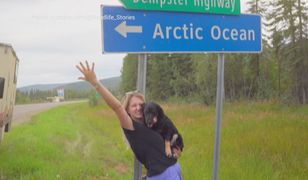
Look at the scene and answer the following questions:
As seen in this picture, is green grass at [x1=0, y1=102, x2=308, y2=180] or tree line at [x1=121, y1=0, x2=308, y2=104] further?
tree line at [x1=121, y1=0, x2=308, y2=104]

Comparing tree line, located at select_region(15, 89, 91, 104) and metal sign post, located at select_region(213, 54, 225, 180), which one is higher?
metal sign post, located at select_region(213, 54, 225, 180)

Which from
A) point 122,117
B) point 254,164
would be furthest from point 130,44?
Result: point 254,164

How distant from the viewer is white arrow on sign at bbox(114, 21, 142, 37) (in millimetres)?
2928

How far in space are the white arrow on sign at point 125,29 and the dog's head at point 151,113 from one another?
639 mm

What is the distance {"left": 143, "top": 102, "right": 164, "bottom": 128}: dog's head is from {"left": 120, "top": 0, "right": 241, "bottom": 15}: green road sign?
33.9 inches

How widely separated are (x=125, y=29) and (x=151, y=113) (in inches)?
29.5

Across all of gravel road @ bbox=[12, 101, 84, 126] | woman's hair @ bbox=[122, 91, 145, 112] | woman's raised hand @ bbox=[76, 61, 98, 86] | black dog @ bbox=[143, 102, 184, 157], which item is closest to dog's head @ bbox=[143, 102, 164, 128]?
black dog @ bbox=[143, 102, 184, 157]

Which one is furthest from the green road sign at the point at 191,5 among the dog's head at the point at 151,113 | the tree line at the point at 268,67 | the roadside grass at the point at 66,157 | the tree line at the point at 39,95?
the tree line at the point at 39,95

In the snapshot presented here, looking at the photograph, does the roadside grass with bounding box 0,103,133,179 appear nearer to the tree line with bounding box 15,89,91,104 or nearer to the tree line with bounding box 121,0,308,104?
the tree line with bounding box 121,0,308,104

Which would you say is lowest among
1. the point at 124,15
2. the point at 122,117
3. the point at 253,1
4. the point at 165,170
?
the point at 165,170

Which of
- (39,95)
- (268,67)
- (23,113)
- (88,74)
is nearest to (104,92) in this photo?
(88,74)

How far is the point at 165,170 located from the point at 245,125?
8.24 metres

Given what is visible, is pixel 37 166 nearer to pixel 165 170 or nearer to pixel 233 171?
pixel 233 171

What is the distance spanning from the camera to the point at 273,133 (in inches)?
360
